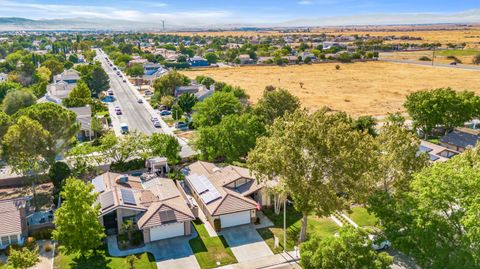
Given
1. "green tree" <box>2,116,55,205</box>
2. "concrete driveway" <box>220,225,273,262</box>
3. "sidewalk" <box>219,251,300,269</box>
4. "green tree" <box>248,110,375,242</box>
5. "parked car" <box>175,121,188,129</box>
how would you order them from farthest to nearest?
1. "parked car" <box>175,121,188,129</box>
2. "green tree" <box>2,116,55,205</box>
3. "concrete driveway" <box>220,225,273,262</box>
4. "sidewalk" <box>219,251,300,269</box>
5. "green tree" <box>248,110,375,242</box>

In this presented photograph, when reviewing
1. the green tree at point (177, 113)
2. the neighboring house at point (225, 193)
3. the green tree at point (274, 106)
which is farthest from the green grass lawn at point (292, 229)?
the green tree at point (177, 113)

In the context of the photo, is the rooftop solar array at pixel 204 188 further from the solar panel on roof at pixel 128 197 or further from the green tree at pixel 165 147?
the solar panel on roof at pixel 128 197

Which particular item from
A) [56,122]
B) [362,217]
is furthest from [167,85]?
[362,217]

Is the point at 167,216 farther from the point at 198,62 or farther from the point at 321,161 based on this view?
the point at 198,62

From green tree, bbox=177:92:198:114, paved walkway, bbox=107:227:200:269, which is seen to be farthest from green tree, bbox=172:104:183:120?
paved walkway, bbox=107:227:200:269

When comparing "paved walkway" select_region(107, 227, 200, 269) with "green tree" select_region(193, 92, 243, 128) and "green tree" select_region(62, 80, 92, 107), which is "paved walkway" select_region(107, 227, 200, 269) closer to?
"green tree" select_region(193, 92, 243, 128)

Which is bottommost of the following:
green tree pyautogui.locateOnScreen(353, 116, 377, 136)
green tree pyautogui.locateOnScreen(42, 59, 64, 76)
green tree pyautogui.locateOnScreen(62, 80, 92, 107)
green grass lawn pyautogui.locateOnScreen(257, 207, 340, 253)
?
green grass lawn pyautogui.locateOnScreen(257, 207, 340, 253)

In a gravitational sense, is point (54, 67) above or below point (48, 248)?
above

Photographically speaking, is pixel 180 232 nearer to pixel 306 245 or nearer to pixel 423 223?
pixel 306 245
